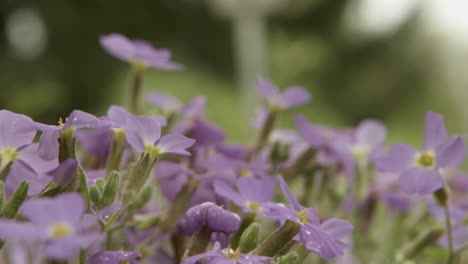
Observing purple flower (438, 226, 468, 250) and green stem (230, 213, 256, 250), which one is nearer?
green stem (230, 213, 256, 250)

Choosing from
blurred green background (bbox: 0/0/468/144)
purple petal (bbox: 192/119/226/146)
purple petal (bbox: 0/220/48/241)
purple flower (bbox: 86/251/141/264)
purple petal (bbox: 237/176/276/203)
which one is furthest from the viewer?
blurred green background (bbox: 0/0/468/144)

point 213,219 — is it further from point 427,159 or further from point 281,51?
point 281,51

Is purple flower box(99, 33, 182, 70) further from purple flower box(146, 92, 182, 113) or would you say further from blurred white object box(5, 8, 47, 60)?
blurred white object box(5, 8, 47, 60)

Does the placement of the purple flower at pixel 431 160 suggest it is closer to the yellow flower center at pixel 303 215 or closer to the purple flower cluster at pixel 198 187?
the purple flower cluster at pixel 198 187

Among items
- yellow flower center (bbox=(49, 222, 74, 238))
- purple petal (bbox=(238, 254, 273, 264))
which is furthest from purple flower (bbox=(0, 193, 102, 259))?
purple petal (bbox=(238, 254, 273, 264))

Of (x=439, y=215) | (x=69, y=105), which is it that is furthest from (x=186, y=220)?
(x=69, y=105)

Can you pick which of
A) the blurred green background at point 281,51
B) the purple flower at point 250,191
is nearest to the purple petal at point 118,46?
the purple flower at point 250,191
